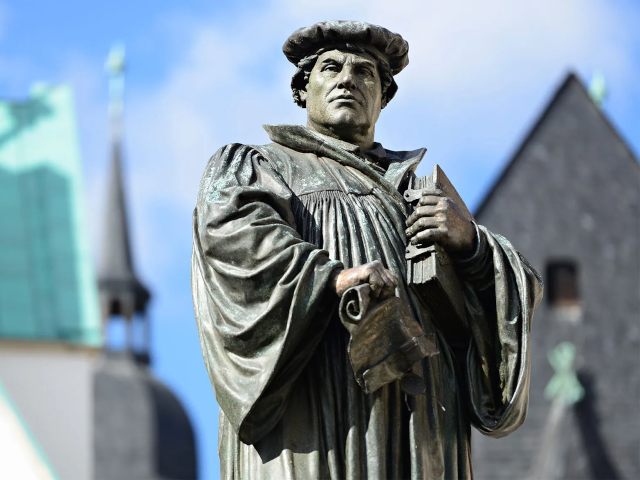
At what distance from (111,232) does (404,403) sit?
84767 millimetres

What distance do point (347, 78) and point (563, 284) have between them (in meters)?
37.1

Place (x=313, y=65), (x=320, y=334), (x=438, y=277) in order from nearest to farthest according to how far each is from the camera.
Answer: (x=320, y=334)
(x=438, y=277)
(x=313, y=65)

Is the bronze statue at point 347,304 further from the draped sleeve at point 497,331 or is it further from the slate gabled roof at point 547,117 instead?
the slate gabled roof at point 547,117

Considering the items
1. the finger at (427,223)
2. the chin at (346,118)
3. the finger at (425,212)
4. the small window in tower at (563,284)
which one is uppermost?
the small window in tower at (563,284)

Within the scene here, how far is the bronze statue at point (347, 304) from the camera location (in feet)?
27.5

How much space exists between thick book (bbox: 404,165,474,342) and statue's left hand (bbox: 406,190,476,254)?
0.04 m

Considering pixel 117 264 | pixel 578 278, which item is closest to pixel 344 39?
pixel 578 278

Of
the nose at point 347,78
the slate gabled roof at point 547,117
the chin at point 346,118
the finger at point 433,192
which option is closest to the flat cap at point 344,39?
the nose at point 347,78

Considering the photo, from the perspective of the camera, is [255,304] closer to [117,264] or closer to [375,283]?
[375,283]

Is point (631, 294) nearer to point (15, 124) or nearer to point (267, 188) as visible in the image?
point (15, 124)

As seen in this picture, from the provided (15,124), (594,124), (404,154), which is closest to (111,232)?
(15,124)

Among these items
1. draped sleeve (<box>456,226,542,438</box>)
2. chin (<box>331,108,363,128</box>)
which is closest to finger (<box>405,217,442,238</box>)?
draped sleeve (<box>456,226,542,438</box>)

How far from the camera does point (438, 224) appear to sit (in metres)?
8.66

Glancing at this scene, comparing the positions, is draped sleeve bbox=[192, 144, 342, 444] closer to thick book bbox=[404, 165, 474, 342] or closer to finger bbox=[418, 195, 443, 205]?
thick book bbox=[404, 165, 474, 342]
